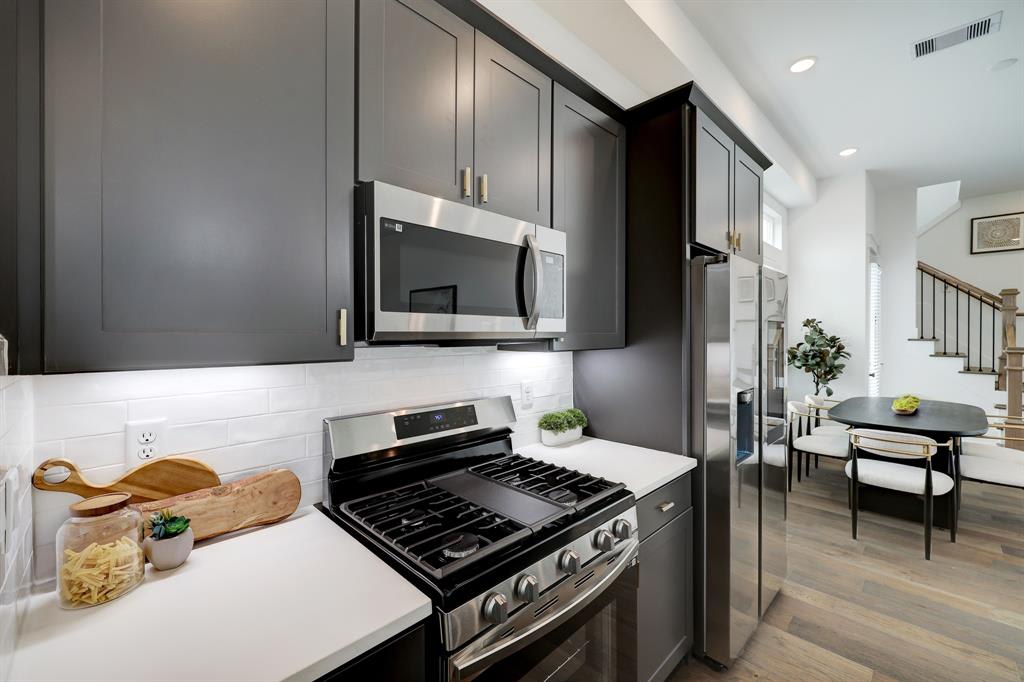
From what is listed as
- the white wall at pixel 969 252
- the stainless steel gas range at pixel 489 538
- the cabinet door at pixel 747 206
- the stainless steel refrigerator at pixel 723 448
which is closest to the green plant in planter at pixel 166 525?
the stainless steel gas range at pixel 489 538

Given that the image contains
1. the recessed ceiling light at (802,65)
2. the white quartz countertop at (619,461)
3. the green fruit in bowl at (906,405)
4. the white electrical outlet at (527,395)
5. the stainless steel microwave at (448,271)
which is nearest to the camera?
the stainless steel microwave at (448,271)

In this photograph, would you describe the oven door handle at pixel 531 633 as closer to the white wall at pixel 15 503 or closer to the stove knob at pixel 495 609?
the stove knob at pixel 495 609

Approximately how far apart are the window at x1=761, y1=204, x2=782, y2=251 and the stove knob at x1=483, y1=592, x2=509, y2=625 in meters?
A: 4.85

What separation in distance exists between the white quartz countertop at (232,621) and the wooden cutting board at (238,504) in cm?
7

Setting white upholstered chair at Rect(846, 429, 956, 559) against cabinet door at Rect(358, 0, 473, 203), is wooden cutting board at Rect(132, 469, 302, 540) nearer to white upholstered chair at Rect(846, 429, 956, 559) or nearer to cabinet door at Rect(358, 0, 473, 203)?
cabinet door at Rect(358, 0, 473, 203)

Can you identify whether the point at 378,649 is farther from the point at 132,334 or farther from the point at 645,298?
the point at 645,298

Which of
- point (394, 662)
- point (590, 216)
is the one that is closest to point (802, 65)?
point (590, 216)

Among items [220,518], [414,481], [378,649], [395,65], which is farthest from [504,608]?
[395,65]

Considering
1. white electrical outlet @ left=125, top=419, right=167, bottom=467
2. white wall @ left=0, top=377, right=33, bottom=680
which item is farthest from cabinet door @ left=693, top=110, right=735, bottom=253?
white wall @ left=0, top=377, right=33, bottom=680

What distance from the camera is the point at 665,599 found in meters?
1.76

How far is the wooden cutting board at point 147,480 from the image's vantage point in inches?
38.2

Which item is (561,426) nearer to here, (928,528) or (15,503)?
(15,503)

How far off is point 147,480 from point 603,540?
1.18m

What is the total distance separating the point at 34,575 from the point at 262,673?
667 mm
